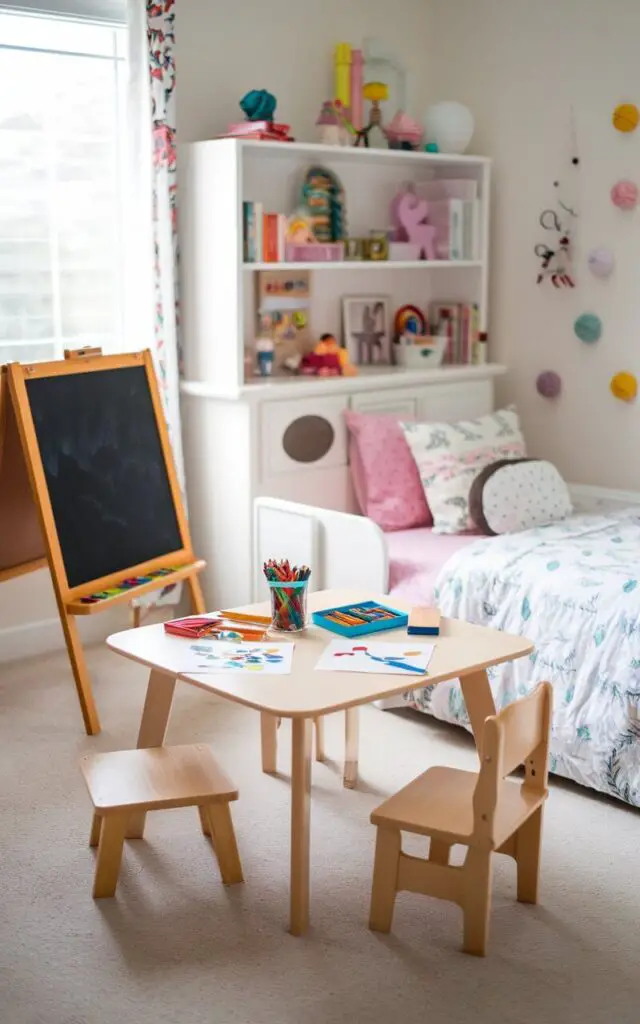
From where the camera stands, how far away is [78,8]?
3682mm

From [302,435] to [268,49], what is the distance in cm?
131

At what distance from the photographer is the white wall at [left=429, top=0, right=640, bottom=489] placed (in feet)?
13.2

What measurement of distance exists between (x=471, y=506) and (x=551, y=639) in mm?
689

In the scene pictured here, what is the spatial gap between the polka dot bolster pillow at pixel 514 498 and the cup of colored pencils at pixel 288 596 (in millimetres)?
1141

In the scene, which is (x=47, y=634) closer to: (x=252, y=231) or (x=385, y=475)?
(x=385, y=475)

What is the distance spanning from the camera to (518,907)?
243cm

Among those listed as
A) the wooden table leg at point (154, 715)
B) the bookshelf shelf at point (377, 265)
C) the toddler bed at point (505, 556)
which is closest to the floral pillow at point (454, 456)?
the toddler bed at point (505, 556)

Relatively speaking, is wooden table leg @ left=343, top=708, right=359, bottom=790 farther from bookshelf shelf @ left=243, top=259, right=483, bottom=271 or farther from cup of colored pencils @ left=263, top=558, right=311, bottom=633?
bookshelf shelf @ left=243, top=259, right=483, bottom=271

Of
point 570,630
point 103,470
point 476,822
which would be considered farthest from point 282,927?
point 103,470

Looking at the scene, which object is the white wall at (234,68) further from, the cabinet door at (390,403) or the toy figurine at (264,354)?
the cabinet door at (390,403)

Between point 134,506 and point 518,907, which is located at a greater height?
point 134,506

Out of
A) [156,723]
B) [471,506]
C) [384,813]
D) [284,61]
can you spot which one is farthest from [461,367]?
[384,813]

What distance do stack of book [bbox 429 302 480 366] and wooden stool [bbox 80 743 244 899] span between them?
2274 mm

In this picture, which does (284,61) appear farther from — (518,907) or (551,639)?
(518,907)
